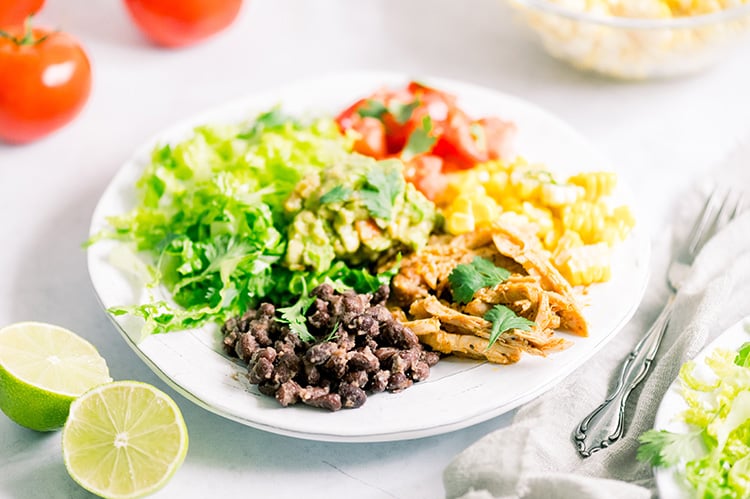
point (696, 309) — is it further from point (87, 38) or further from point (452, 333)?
point (87, 38)

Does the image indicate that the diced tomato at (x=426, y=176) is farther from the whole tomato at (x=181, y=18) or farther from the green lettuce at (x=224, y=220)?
the whole tomato at (x=181, y=18)

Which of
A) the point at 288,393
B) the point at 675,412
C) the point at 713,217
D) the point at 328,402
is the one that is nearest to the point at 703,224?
the point at 713,217

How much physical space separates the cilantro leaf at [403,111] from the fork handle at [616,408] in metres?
1.66

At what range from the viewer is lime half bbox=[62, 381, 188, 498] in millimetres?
3012

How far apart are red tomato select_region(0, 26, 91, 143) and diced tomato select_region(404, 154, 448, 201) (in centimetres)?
217

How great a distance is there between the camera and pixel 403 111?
15.0ft

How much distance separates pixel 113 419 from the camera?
10.2 ft

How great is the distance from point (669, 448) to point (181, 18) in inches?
165

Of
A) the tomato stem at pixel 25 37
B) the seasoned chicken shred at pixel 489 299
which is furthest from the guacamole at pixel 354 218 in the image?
the tomato stem at pixel 25 37

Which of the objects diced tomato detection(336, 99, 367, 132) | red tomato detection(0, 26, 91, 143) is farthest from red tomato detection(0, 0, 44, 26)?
diced tomato detection(336, 99, 367, 132)

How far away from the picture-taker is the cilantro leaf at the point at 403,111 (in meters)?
4.56

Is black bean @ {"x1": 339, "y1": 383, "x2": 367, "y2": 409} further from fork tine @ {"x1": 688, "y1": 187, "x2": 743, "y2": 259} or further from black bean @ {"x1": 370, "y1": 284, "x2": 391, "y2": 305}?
fork tine @ {"x1": 688, "y1": 187, "x2": 743, "y2": 259}

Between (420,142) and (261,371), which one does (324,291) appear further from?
(420,142)

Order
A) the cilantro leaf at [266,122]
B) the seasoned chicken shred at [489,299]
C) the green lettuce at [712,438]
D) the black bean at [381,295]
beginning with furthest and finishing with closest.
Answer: the cilantro leaf at [266,122], the black bean at [381,295], the seasoned chicken shred at [489,299], the green lettuce at [712,438]
